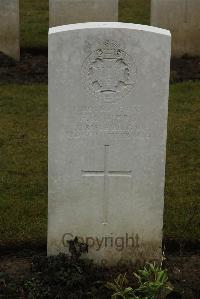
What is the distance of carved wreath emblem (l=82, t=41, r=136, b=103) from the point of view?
4.84m

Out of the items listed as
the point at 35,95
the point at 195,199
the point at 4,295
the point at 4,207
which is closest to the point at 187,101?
the point at 35,95

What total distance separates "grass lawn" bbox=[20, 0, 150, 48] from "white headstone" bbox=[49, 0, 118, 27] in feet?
2.80

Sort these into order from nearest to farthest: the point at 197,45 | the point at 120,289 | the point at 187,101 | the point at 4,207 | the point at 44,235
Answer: the point at 120,289, the point at 44,235, the point at 4,207, the point at 187,101, the point at 197,45

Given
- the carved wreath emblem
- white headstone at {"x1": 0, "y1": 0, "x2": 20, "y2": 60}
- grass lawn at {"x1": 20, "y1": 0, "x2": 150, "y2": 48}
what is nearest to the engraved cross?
the carved wreath emblem

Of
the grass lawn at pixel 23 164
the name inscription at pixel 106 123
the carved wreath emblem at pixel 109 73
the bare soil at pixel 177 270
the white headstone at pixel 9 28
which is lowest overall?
the bare soil at pixel 177 270

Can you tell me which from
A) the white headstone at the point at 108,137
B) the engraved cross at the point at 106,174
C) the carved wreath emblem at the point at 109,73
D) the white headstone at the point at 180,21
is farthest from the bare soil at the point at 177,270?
the white headstone at the point at 180,21

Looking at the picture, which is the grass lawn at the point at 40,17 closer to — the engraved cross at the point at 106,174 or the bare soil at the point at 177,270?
the bare soil at the point at 177,270

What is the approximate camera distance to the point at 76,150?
16.3ft

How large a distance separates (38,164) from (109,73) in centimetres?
253

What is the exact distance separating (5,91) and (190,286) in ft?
16.3

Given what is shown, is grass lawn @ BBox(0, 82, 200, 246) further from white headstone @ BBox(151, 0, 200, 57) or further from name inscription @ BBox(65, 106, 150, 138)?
white headstone @ BBox(151, 0, 200, 57)

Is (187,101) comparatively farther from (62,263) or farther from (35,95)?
(62,263)

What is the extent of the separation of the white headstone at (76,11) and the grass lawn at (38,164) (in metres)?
1.44

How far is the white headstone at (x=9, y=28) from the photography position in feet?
34.4
